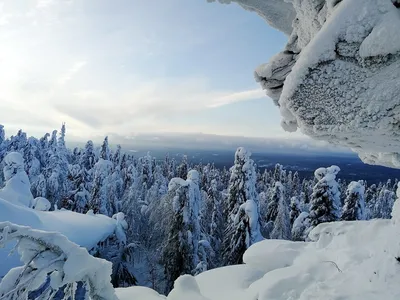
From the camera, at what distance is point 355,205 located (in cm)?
2075

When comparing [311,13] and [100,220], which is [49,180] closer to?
[100,220]

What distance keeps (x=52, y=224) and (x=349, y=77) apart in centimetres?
1121

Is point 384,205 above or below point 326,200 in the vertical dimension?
below

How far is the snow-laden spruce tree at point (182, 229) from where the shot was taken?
707 inches

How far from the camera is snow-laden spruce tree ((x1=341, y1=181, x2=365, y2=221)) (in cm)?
2047

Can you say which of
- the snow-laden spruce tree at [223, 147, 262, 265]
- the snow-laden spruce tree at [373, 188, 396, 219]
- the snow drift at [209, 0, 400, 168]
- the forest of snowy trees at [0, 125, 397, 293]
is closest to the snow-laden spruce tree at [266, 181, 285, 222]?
the forest of snowy trees at [0, 125, 397, 293]

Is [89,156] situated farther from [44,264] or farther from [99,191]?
[44,264]

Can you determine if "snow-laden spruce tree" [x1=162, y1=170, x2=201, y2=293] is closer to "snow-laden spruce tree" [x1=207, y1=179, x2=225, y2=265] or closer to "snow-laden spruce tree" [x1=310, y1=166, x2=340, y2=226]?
"snow-laden spruce tree" [x1=310, y1=166, x2=340, y2=226]

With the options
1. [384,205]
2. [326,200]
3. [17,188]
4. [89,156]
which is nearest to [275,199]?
[326,200]

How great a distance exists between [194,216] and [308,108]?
15534 millimetres

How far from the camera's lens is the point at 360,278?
13.0 feet

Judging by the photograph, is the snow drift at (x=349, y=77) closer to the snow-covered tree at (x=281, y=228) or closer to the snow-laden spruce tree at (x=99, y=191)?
the snow-covered tree at (x=281, y=228)

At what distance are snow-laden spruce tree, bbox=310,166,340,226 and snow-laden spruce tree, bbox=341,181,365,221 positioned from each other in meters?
2.88

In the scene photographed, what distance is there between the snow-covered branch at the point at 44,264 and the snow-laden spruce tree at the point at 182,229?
14.3 metres
